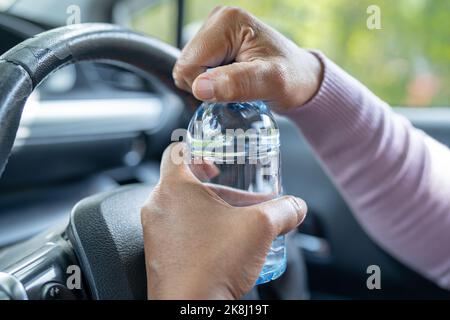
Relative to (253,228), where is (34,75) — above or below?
above

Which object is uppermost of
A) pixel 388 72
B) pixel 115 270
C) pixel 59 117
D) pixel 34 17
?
pixel 34 17

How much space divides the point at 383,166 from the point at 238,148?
25 cm

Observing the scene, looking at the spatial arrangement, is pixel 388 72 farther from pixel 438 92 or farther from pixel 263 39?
pixel 263 39

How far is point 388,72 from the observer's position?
176 centimetres

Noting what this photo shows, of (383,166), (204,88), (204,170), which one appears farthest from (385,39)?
(204,88)

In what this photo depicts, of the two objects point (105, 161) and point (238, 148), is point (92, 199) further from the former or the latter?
point (105, 161)

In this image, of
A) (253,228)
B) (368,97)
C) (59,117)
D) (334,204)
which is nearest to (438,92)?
(334,204)

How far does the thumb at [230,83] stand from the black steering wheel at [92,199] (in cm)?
15

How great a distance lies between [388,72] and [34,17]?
1083 mm

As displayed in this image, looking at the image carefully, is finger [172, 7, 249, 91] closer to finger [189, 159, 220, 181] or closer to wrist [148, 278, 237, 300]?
finger [189, 159, 220, 181]

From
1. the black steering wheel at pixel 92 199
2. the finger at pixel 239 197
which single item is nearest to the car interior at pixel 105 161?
the black steering wheel at pixel 92 199

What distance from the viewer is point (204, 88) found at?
59 centimetres

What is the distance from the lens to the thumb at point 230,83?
0.60m

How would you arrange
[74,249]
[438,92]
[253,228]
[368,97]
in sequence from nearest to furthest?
[253,228] < [74,249] < [368,97] < [438,92]
